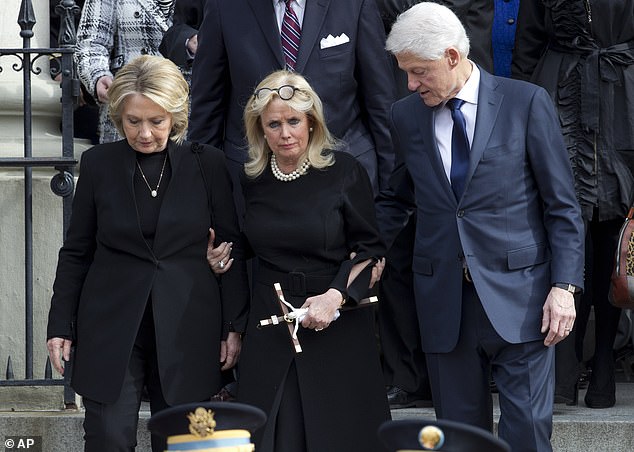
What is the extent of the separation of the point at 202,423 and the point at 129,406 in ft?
4.74

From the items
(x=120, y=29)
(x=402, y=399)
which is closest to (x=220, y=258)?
(x=402, y=399)

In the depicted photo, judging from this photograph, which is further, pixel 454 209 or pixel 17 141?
pixel 17 141

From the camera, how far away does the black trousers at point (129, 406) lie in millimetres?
4656

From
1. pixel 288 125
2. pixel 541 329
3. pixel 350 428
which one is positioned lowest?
pixel 350 428

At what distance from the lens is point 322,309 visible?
15.4 ft

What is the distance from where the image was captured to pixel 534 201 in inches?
189

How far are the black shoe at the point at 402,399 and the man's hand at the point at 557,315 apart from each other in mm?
1337

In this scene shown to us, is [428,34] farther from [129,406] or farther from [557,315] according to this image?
[129,406]

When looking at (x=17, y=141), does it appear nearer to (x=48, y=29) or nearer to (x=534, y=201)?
(x=48, y=29)

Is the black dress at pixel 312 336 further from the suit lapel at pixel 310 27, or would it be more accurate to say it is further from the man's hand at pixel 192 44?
the man's hand at pixel 192 44

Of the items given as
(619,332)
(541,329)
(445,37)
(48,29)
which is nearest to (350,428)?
(541,329)

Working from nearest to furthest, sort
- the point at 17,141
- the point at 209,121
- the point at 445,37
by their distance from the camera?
the point at 445,37 → the point at 209,121 → the point at 17,141

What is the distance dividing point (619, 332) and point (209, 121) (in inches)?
97.8

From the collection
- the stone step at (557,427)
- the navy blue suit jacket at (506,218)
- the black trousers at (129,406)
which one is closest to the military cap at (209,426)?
the black trousers at (129,406)
